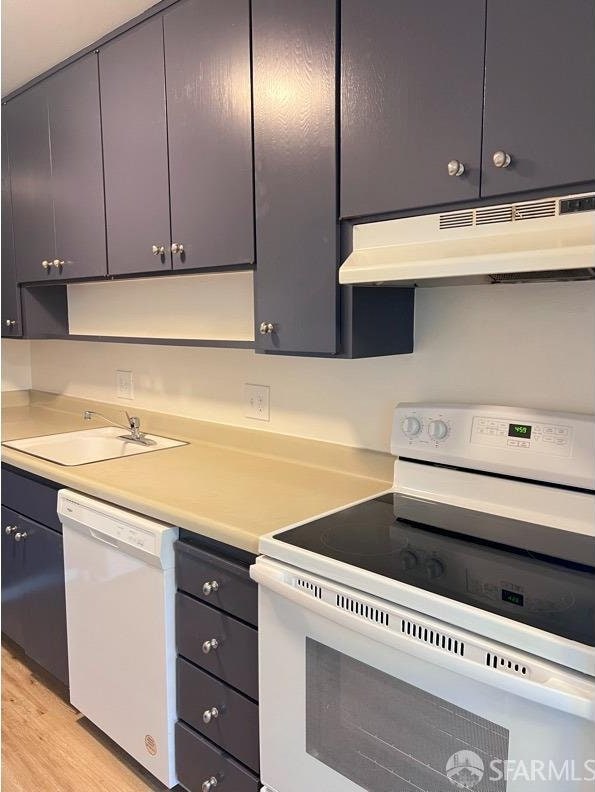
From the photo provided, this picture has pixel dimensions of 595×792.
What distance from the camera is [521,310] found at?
1.52 meters

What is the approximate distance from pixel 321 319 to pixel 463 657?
0.86 metres

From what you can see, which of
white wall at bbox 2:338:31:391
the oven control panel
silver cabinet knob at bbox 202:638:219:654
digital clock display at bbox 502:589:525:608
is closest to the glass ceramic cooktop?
digital clock display at bbox 502:589:525:608

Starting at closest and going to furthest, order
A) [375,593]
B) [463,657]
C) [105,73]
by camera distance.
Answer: [463,657], [375,593], [105,73]

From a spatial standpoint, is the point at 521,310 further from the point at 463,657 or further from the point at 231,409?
the point at 231,409

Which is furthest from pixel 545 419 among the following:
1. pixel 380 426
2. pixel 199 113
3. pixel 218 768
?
pixel 199 113

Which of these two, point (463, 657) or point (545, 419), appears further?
point (545, 419)

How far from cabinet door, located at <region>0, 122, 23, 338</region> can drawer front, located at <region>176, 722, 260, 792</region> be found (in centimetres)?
192

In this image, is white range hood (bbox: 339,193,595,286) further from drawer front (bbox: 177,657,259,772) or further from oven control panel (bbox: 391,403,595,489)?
drawer front (bbox: 177,657,259,772)

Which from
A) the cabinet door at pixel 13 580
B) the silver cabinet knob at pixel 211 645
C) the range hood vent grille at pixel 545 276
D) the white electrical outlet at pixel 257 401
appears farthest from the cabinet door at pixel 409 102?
the cabinet door at pixel 13 580

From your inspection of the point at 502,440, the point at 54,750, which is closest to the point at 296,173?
the point at 502,440

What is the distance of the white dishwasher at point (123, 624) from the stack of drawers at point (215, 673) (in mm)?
39

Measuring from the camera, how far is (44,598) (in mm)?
2131

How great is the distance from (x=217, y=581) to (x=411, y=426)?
619mm

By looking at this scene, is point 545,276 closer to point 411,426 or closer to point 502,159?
point 502,159
